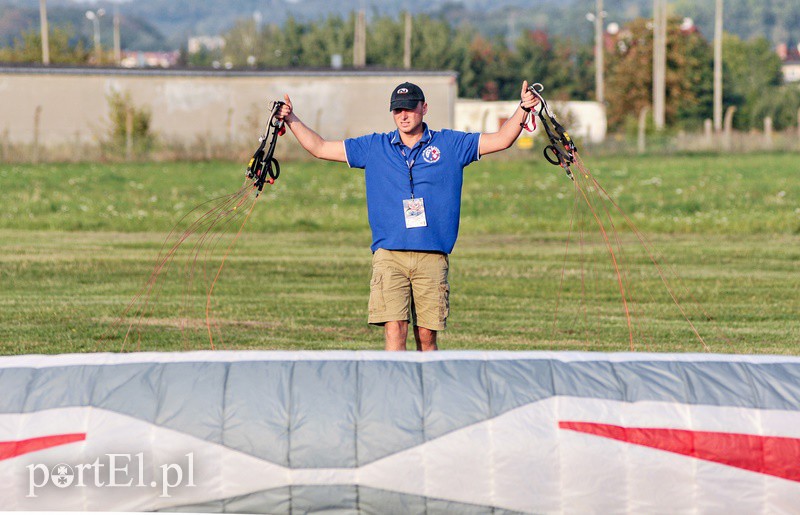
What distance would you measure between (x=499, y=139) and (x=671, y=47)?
6002 cm

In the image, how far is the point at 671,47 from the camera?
64.5 m

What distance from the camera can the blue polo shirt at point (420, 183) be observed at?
680 centimetres

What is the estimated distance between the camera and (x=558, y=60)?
9381cm

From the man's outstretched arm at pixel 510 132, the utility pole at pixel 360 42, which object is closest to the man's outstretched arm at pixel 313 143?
the man's outstretched arm at pixel 510 132

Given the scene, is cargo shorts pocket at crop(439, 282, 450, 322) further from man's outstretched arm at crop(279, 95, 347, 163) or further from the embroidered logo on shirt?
man's outstretched arm at crop(279, 95, 347, 163)

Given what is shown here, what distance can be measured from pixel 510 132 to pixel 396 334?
128 centimetres

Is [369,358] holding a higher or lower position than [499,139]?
lower

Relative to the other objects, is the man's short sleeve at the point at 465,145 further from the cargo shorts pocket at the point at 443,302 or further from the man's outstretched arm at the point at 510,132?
the cargo shorts pocket at the point at 443,302

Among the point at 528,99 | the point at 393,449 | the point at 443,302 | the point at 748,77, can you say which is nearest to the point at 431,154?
the point at 528,99

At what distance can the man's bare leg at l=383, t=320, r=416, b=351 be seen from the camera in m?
6.96

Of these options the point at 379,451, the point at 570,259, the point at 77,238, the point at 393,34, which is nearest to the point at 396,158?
the point at 379,451

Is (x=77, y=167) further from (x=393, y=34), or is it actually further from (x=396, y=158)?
(x=393, y=34)

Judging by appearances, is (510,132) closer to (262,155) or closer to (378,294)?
(378,294)

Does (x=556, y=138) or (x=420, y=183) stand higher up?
(x=556, y=138)
